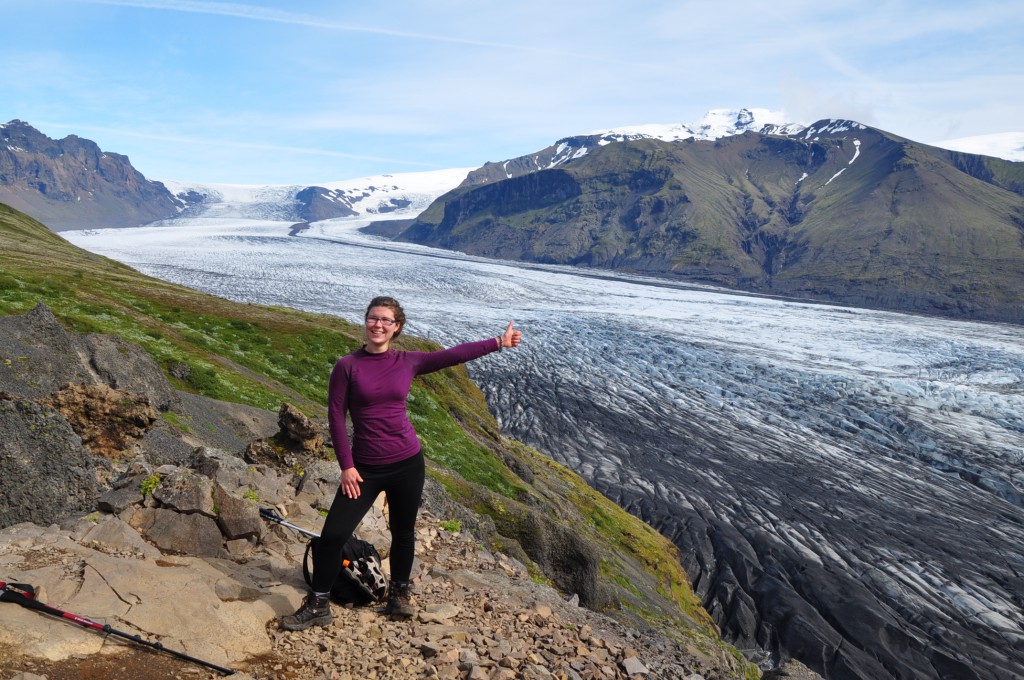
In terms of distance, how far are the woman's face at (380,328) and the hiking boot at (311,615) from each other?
346 centimetres

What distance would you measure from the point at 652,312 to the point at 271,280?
314 feet

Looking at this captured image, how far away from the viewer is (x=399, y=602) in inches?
337

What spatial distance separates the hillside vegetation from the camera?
17922 millimetres

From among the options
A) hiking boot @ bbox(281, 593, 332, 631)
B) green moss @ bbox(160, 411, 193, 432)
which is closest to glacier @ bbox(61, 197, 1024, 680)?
green moss @ bbox(160, 411, 193, 432)

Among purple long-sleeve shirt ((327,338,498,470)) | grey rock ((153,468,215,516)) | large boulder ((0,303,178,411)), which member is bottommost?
grey rock ((153,468,215,516))

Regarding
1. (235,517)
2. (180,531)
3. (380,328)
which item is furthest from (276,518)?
(380,328)

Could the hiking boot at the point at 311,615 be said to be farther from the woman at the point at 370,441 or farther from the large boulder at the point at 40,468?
the large boulder at the point at 40,468

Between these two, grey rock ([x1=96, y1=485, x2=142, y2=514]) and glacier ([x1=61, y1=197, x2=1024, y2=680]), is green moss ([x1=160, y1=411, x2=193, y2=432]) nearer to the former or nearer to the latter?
grey rock ([x1=96, y1=485, x2=142, y2=514])

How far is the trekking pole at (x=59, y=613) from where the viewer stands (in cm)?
651

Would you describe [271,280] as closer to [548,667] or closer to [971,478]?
[971,478]

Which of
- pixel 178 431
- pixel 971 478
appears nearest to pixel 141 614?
pixel 178 431

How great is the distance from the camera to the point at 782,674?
1213 cm

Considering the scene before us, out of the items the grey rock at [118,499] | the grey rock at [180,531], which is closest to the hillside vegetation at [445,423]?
the grey rock at [118,499]

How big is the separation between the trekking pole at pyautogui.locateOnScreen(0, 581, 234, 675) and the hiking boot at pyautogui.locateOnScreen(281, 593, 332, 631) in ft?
3.62
